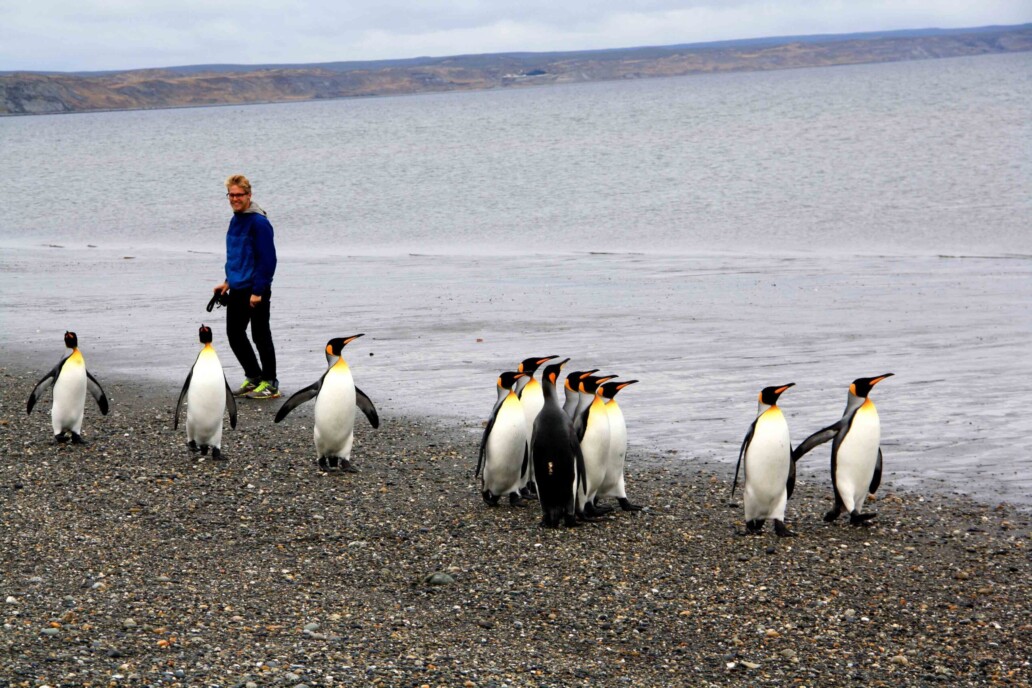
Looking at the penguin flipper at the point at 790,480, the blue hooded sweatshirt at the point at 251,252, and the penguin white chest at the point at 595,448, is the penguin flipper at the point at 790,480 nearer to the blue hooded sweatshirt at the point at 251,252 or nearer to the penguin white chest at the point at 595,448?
the penguin white chest at the point at 595,448

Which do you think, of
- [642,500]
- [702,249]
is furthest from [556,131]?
[642,500]

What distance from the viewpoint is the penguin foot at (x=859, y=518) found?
6.58 meters

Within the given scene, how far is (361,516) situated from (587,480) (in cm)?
123

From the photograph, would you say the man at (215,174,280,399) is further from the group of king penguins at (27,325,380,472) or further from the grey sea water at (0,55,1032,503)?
the group of king penguins at (27,325,380,472)

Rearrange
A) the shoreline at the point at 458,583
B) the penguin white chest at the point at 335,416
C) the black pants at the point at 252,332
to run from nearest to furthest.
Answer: the shoreline at the point at 458,583 < the penguin white chest at the point at 335,416 < the black pants at the point at 252,332

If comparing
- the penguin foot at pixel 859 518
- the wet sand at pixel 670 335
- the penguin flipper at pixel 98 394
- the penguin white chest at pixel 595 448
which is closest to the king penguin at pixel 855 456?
the penguin foot at pixel 859 518

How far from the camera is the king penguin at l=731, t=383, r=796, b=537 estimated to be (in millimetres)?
6496

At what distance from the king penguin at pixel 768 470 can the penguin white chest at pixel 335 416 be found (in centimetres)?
249

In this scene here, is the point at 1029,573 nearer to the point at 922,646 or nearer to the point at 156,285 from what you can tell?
the point at 922,646

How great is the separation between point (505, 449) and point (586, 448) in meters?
0.47

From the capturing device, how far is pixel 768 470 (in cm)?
650

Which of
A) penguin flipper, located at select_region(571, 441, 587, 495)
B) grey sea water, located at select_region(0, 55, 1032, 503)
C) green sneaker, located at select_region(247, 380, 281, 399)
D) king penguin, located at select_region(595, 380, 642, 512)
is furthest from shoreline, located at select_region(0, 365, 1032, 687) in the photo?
green sneaker, located at select_region(247, 380, 281, 399)

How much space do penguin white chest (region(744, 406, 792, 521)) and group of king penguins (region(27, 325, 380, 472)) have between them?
99.1 inches

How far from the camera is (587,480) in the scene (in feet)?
22.3
